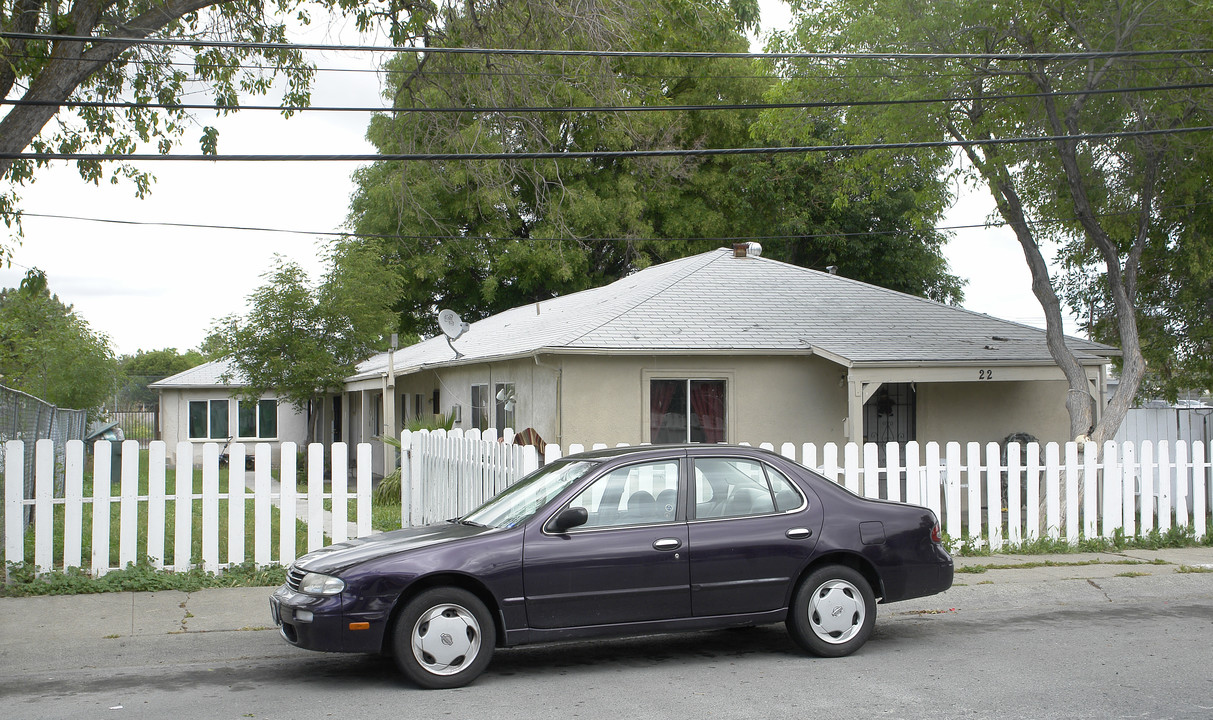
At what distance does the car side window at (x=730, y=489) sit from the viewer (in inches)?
279

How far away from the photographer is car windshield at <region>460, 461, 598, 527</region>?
7.05 metres

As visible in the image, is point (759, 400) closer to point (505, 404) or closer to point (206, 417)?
point (505, 404)

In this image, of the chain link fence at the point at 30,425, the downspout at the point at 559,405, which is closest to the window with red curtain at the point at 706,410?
the downspout at the point at 559,405

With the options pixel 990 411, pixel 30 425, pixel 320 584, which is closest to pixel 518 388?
pixel 30 425

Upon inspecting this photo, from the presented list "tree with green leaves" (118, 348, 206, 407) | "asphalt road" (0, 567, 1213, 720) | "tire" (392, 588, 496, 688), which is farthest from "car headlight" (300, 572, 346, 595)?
"tree with green leaves" (118, 348, 206, 407)

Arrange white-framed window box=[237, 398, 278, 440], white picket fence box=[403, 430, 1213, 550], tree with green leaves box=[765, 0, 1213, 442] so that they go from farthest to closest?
1. white-framed window box=[237, 398, 278, 440]
2. tree with green leaves box=[765, 0, 1213, 442]
3. white picket fence box=[403, 430, 1213, 550]

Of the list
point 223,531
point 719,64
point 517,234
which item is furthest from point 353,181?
point 223,531

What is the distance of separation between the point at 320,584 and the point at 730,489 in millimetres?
2792

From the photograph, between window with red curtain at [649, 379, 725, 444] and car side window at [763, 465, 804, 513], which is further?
window with red curtain at [649, 379, 725, 444]

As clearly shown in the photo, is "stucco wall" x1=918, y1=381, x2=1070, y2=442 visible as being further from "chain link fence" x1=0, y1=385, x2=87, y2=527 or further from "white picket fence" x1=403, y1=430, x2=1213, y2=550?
"chain link fence" x1=0, y1=385, x2=87, y2=527

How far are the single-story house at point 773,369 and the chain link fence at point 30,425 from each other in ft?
21.2

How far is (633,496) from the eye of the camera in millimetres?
7020

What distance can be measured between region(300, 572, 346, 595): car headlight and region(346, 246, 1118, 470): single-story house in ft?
25.4

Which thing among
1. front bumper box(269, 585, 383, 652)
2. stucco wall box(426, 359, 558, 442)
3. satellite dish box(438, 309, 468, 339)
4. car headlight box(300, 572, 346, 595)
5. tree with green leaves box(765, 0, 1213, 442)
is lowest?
front bumper box(269, 585, 383, 652)
